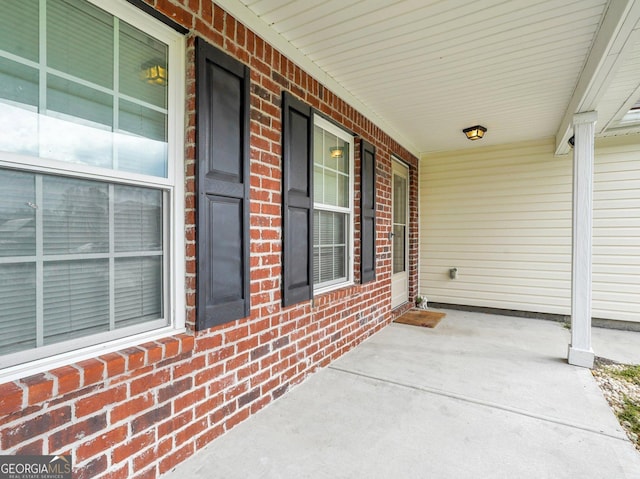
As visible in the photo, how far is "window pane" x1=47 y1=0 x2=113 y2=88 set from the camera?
1386 millimetres

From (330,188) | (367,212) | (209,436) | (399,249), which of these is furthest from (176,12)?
(399,249)

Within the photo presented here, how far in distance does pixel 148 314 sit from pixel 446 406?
7.26 ft

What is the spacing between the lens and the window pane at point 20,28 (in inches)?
49.4

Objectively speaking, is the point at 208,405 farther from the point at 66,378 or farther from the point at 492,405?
the point at 492,405

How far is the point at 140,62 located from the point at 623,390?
4.32 m

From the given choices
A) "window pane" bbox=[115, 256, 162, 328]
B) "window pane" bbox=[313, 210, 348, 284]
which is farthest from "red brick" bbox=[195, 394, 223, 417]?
"window pane" bbox=[313, 210, 348, 284]

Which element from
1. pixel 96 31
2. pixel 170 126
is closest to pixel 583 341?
pixel 170 126

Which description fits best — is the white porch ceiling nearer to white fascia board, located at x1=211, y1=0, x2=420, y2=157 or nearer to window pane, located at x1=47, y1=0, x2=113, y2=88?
white fascia board, located at x1=211, y1=0, x2=420, y2=157

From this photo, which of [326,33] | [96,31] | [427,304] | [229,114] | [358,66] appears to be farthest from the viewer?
[427,304]

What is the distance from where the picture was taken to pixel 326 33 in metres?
2.45

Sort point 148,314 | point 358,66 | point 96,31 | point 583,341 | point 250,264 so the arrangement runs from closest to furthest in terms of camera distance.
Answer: point 96,31 → point 148,314 → point 250,264 → point 358,66 → point 583,341

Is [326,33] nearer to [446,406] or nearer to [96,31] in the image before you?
[96,31]

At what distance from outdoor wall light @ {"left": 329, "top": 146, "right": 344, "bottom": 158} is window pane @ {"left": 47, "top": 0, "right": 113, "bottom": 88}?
86.2 inches

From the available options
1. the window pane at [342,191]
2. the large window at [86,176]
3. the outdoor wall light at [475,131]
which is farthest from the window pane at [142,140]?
the outdoor wall light at [475,131]
